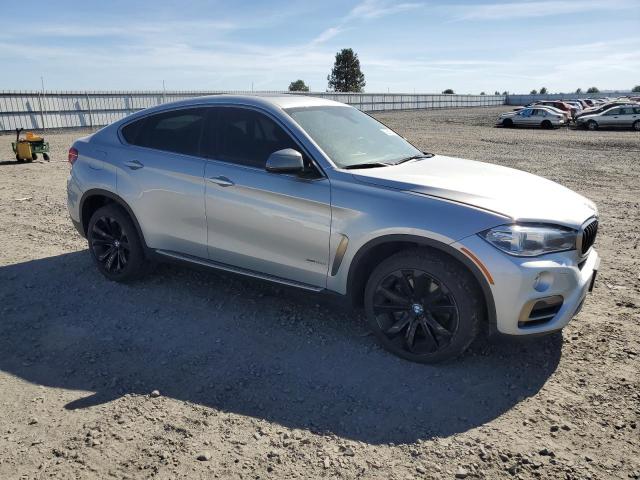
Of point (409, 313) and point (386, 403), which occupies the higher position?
point (409, 313)

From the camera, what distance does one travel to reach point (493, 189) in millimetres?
3689

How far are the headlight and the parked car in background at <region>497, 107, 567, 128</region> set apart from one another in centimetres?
2937

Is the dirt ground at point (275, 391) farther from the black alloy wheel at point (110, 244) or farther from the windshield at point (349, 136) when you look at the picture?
the windshield at point (349, 136)

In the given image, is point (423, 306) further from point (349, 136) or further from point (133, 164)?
point (133, 164)

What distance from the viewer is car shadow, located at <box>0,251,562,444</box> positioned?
324 cm

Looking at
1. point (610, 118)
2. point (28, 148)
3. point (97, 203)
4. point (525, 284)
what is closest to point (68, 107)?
point (28, 148)

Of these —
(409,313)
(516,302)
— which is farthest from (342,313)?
(516,302)

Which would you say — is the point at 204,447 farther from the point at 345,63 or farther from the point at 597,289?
the point at 345,63

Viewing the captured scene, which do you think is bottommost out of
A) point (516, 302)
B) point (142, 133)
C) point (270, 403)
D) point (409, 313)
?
point (270, 403)

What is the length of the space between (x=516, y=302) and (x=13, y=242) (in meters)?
6.06

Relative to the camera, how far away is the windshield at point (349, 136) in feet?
13.4

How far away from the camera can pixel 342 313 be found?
4.56 metres

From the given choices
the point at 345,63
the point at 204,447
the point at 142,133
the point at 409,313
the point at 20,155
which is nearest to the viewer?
the point at 204,447

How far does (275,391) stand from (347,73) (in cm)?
9461
